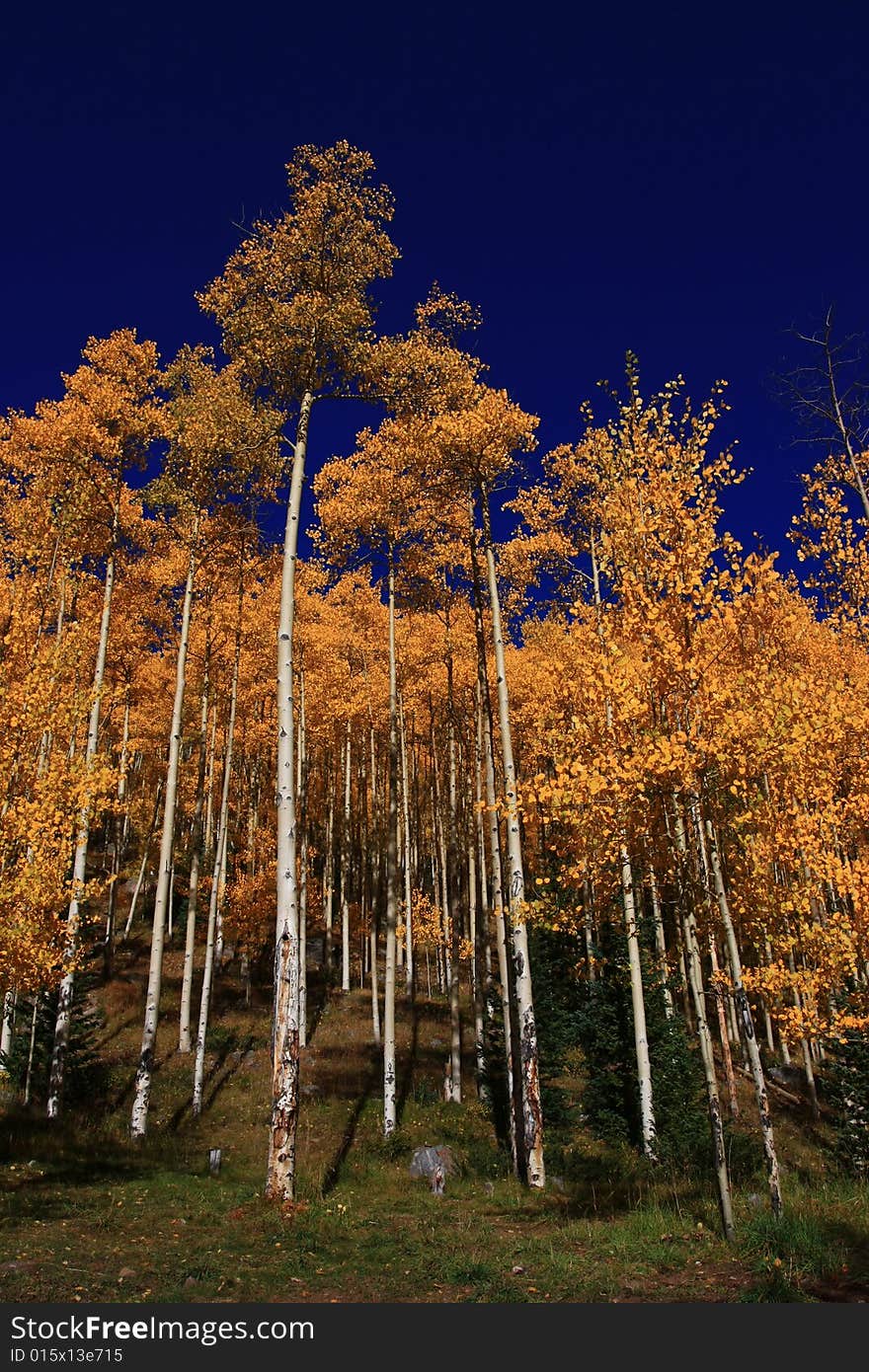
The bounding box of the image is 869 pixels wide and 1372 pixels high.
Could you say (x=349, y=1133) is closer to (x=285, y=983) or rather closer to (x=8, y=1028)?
(x=8, y=1028)

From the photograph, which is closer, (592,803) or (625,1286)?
(625,1286)

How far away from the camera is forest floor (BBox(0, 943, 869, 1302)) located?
5.98 m

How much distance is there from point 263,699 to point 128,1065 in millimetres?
11956

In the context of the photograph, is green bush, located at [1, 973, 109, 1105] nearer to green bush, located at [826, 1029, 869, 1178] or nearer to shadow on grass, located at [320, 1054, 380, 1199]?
shadow on grass, located at [320, 1054, 380, 1199]

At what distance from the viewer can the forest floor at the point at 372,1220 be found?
5.98m

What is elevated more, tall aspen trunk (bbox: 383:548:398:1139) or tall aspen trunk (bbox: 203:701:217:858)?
tall aspen trunk (bbox: 203:701:217:858)

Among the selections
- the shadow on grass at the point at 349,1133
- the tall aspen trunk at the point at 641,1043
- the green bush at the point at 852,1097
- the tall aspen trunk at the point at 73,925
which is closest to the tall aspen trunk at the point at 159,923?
the tall aspen trunk at the point at 73,925

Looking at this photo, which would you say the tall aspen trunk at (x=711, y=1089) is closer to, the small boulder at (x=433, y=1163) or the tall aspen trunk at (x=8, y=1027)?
the small boulder at (x=433, y=1163)

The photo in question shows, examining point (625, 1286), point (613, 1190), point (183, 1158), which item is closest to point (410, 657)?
point (183, 1158)

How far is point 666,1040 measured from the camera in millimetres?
14984

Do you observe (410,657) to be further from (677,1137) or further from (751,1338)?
(751,1338)

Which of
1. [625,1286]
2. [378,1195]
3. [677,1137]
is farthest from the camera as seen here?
[677,1137]

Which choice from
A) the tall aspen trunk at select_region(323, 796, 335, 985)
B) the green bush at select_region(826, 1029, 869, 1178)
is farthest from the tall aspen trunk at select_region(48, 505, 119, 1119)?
the green bush at select_region(826, 1029, 869, 1178)

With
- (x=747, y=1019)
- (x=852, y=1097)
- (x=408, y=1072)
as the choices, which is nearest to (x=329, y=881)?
(x=408, y=1072)
